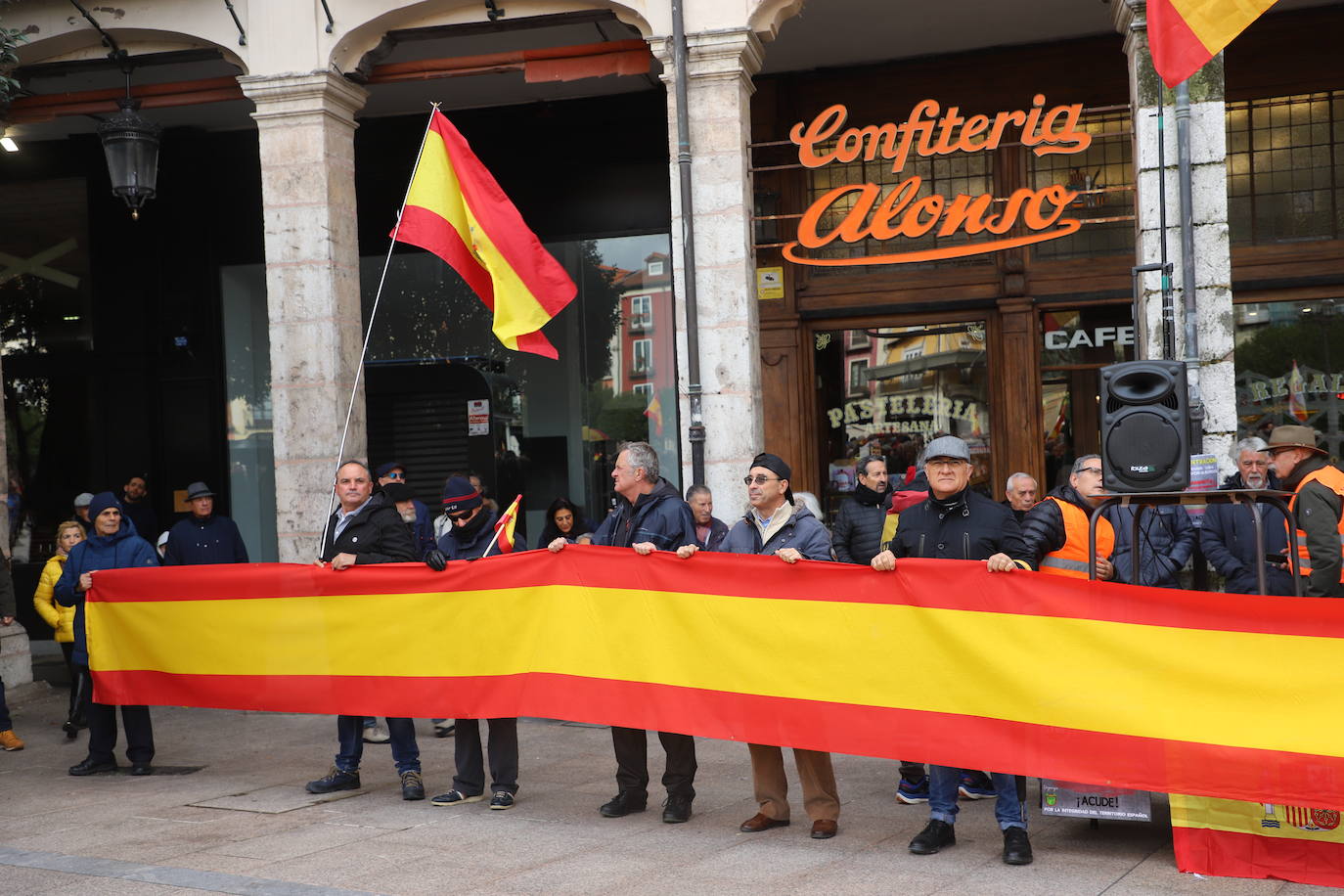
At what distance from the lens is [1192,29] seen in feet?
27.7

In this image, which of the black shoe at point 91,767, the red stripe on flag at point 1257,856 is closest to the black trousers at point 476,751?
the black shoe at point 91,767

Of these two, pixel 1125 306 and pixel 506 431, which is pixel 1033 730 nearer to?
pixel 1125 306

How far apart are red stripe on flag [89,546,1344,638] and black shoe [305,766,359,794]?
1.07 meters

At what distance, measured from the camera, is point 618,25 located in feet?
40.3

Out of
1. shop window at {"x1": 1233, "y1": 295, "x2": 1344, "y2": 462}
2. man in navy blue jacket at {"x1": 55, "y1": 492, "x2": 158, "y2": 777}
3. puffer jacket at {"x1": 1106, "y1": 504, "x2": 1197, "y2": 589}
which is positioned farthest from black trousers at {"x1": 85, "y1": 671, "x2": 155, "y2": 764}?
shop window at {"x1": 1233, "y1": 295, "x2": 1344, "y2": 462}

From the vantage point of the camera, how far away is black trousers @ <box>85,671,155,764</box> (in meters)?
8.80

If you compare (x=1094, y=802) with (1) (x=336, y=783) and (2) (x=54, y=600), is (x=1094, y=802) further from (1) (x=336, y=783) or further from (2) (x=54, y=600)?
(2) (x=54, y=600)

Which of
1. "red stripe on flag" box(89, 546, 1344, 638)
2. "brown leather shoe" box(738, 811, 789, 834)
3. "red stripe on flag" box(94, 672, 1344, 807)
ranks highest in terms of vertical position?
"red stripe on flag" box(89, 546, 1344, 638)

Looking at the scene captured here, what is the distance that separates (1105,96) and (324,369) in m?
7.59

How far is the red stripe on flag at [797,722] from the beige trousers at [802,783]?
21 centimetres

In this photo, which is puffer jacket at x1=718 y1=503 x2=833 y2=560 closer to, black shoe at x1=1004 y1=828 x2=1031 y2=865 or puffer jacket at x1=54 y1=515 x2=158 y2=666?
black shoe at x1=1004 y1=828 x2=1031 y2=865

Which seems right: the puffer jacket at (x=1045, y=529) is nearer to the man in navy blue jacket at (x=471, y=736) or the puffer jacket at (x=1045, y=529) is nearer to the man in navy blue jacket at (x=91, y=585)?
the man in navy blue jacket at (x=471, y=736)

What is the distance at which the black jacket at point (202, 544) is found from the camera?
10.8 meters

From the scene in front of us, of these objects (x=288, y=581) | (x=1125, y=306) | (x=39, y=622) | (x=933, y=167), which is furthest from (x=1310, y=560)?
(x=39, y=622)
